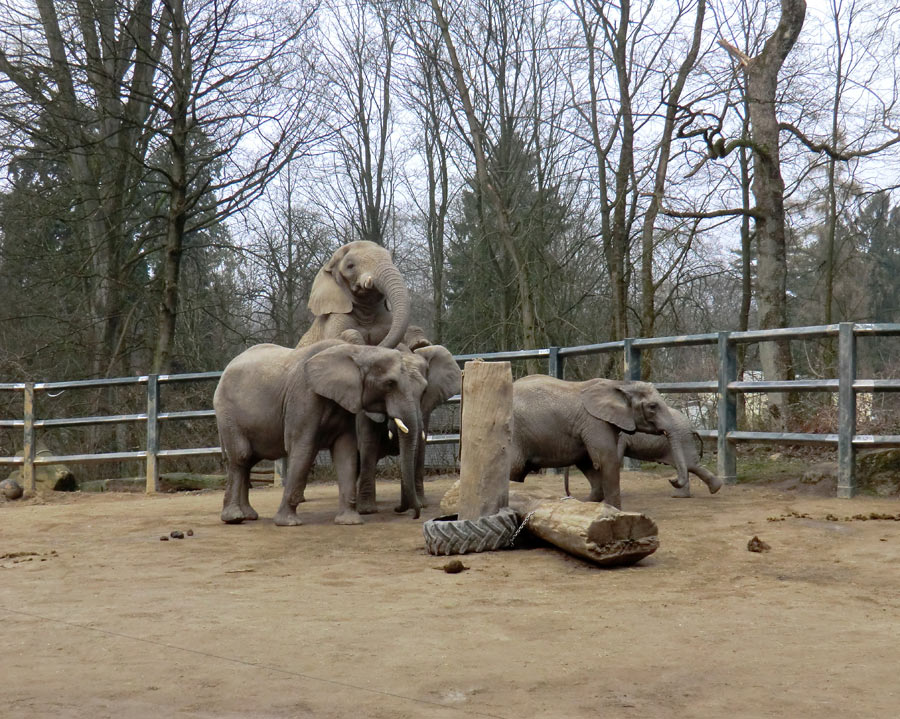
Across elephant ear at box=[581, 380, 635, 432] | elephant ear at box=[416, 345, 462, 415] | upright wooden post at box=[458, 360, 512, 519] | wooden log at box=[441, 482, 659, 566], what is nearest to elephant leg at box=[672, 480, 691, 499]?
elephant ear at box=[581, 380, 635, 432]

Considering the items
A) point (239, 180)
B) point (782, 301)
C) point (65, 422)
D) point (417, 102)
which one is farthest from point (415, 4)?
point (65, 422)

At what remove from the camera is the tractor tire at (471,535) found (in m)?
6.58

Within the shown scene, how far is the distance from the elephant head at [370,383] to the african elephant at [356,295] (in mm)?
1235

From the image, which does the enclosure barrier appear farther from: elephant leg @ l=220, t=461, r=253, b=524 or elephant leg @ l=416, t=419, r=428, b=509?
elephant leg @ l=220, t=461, r=253, b=524

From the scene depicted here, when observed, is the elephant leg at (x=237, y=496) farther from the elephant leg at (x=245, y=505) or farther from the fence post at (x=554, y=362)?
the fence post at (x=554, y=362)

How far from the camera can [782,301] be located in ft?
47.1

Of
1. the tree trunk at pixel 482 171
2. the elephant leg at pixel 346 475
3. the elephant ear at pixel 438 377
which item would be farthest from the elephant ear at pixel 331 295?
the tree trunk at pixel 482 171

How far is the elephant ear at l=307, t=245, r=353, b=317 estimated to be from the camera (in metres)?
9.70

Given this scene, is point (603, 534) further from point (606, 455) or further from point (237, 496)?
point (237, 496)

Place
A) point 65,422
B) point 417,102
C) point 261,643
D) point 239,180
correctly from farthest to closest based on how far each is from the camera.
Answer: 1. point 417,102
2. point 239,180
3. point 65,422
4. point 261,643

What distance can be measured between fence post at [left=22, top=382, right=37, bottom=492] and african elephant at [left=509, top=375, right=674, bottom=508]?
721cm

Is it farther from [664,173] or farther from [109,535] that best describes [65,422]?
[664,173]

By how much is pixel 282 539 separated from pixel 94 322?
11.1 m

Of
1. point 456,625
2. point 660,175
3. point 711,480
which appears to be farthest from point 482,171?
point 456,625
